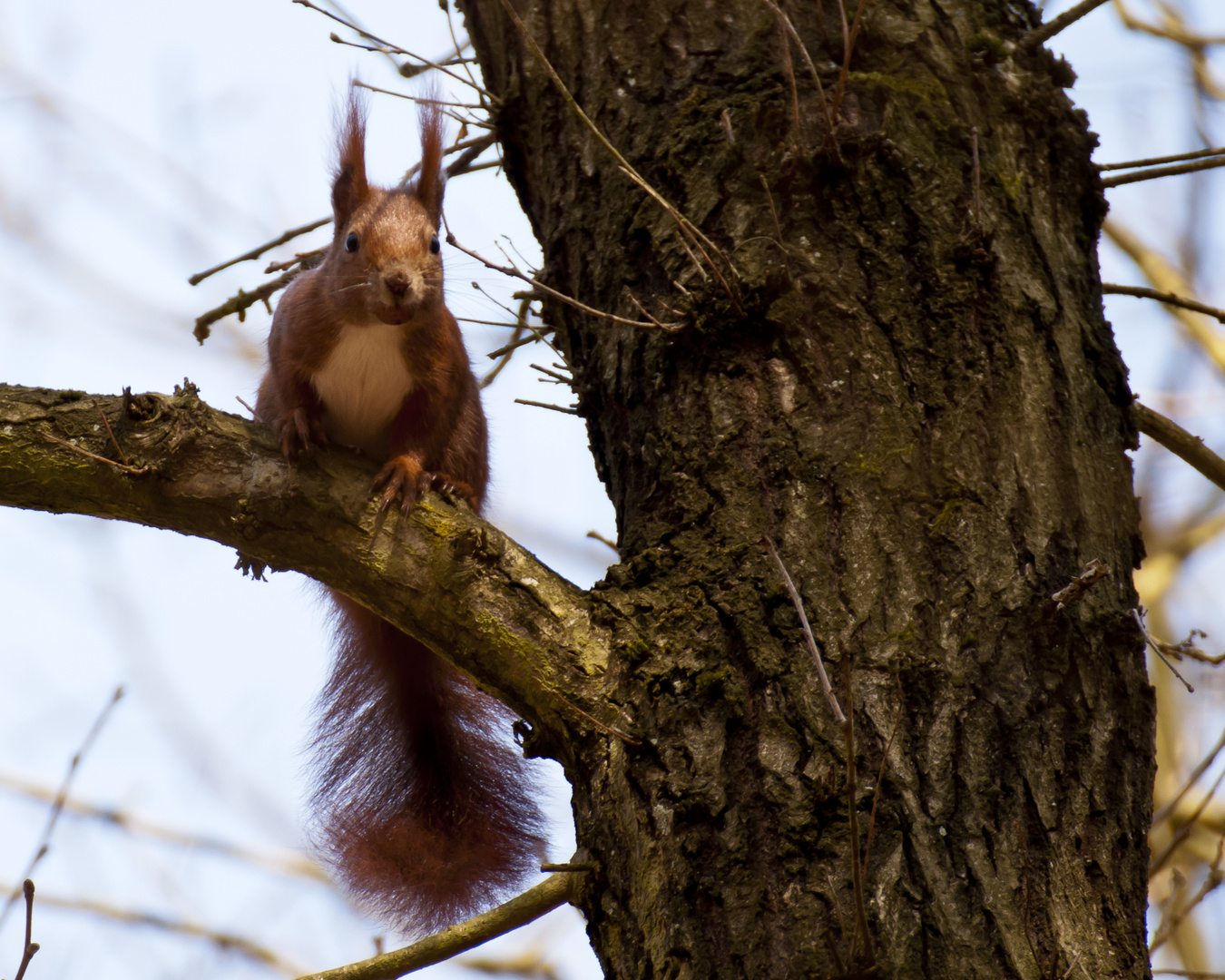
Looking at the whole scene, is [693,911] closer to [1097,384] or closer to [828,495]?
[828,495]

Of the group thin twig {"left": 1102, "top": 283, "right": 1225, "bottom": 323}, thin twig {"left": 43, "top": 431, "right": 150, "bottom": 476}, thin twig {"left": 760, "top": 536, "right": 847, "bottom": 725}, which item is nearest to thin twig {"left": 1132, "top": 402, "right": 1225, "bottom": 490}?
thin twig {"left": 1102, "top": 283, "right": 1225, "bottom": 323}

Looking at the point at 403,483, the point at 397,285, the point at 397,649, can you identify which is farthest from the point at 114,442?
the point at 397,649

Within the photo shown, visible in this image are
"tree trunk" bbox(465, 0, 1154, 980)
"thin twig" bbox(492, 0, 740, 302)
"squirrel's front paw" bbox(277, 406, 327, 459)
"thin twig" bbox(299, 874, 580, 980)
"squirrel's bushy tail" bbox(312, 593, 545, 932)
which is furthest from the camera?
"squirrel's bushy tail" bbox(312, 593, 545, 932)

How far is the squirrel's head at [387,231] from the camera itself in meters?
2.41

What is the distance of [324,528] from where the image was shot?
74.2 inches

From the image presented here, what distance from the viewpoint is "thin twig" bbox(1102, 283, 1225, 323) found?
6.88 feet

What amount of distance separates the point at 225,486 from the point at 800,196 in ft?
3.62

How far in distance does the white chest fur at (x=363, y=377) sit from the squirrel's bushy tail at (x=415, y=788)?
0.45m

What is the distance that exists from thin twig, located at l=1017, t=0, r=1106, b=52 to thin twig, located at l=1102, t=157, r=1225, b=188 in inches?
11.5

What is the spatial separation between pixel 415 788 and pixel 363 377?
2.96 feet

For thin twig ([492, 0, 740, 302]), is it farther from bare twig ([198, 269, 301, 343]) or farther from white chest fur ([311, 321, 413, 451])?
bare twig ([198, 269, 301, 343])

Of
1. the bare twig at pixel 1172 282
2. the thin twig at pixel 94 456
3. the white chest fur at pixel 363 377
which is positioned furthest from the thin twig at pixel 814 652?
the bare twig at pixel 1172 282

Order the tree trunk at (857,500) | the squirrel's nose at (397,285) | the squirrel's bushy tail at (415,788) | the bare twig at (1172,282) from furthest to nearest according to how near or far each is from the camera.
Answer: the bare twig at (1172,282) < the squirrel's nose at (397,285) < the squirrel's bushy tail at (415,788) < the tree trunk at (857,500)

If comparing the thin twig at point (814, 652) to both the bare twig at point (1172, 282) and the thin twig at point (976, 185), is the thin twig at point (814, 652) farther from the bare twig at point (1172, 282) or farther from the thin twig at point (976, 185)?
the bare twig at point (1172, 282)
